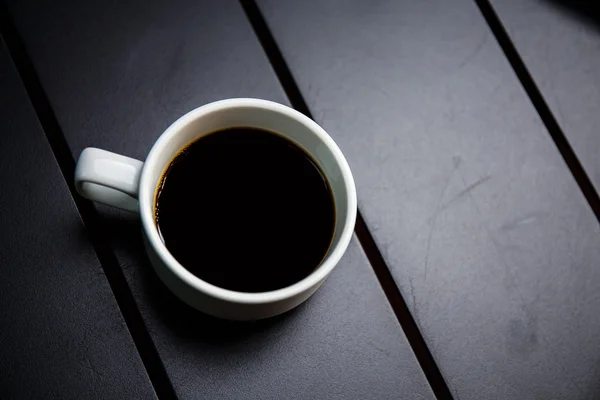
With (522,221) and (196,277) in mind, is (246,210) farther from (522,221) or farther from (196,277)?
(522,221)

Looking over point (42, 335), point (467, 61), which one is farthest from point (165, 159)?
point (467, 61)

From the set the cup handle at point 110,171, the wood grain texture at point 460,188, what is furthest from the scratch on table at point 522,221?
the cup handle at point 110,171

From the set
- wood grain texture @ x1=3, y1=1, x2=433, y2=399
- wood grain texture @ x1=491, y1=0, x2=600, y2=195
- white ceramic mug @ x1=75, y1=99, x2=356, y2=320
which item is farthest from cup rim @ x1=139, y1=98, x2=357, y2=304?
wood grain texture @ x1=491, y1=0, x2=600, y2=195

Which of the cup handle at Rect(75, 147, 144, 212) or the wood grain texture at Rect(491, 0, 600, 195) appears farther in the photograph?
the wood grain texture at Rect(491, 0, 600, 195)

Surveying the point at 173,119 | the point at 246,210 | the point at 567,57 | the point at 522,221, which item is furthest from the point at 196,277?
the point at 567,57

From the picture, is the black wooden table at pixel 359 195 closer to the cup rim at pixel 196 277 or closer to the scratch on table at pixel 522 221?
the scratch on table at pixel 522 221

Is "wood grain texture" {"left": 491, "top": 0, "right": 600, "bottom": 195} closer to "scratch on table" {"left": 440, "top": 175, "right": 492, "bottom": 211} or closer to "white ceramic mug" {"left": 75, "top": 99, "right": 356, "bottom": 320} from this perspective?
"scratch on table" {"left": 440, "top": 175, "right": 492, "bottom": 211}
